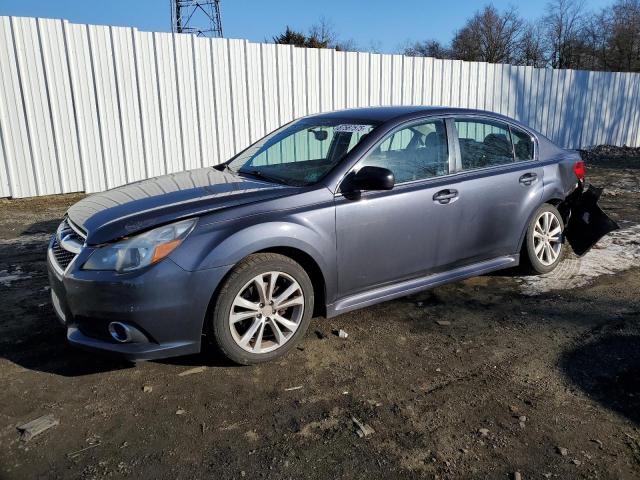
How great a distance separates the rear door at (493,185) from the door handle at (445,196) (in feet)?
0.18

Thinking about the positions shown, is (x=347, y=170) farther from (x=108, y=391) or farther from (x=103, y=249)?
(x=108, y=391)

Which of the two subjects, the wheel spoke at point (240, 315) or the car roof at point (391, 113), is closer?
the wheel spoke at point (240, 315)

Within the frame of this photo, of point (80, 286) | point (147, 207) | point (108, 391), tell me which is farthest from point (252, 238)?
point (108, 391)

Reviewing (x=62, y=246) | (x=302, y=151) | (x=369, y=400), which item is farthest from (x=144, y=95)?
(x=369, y=400)

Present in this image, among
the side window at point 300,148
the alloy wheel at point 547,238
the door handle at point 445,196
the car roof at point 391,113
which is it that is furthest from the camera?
the alloy wheel at point 547,238

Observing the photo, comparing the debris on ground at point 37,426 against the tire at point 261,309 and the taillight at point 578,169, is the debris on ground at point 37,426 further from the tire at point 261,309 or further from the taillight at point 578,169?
the taillight at point 578,169

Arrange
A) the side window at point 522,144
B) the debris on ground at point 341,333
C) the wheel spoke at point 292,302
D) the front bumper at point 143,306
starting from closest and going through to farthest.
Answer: the front bumper at point 143,306, the wheel spoke at point 292,302, the debris on ground at point 341,333, the side window at point 522,144

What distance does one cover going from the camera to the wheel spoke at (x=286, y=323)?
3.28 meters

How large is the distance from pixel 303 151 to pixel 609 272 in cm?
331

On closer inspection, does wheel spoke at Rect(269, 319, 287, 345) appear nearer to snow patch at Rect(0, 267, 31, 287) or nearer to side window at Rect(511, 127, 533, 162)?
side window at Rect(511, 127, 533, 162)

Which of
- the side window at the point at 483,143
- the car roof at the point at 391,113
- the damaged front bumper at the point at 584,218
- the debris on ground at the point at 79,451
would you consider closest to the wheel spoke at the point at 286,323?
the debris on ground at the point at 79,451

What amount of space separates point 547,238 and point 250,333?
317 centimetres

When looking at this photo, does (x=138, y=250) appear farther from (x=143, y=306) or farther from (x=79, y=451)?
(x=79, y=451)

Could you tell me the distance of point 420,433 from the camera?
8.45 feet
